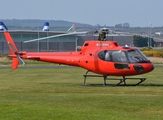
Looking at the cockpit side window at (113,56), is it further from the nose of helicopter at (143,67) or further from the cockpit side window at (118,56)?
the nose of helicopter at (143,67)

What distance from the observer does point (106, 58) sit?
29.7 m

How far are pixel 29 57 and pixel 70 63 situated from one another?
2.58 metres

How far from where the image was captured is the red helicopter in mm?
29062

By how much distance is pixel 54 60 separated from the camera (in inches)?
1233

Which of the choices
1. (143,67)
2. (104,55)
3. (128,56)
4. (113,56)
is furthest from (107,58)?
(143,67)

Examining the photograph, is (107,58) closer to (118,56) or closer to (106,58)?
(106,58)

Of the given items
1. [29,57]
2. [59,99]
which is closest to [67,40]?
[29,57]

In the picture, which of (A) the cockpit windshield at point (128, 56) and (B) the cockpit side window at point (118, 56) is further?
(B) the cockpit side window at point (118, 56)

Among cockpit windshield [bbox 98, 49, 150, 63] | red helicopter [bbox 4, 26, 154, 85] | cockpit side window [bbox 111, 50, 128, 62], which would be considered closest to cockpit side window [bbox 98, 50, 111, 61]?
red helicopter [bbox 4, 26, 154, 85]

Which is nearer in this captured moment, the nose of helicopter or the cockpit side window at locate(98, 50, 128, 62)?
the nose of helicopter

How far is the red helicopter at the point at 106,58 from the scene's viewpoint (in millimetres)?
29062

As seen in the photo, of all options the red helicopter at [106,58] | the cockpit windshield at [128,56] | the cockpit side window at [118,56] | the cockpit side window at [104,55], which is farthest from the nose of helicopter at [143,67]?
the cockpit side window at [104,55]

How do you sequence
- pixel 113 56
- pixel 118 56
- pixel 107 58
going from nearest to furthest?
pixel 118 56 → pixel 113 56 → pixel 107 58

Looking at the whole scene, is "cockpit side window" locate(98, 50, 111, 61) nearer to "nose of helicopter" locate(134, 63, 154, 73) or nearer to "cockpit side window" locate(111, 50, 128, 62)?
"cockpit side window" locate(111, 50, 128, 62)
